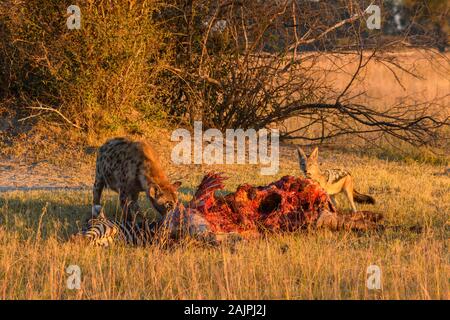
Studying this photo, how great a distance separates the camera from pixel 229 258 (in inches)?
251

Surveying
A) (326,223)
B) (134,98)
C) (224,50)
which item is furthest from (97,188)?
(224,50)

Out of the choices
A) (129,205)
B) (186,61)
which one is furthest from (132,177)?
(186,61)

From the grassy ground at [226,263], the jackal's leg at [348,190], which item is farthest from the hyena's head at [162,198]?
the jackal's leg at [348,190]

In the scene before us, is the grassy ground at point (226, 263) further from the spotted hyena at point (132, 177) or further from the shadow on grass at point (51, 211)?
the spotted hyena at point (132, 177)

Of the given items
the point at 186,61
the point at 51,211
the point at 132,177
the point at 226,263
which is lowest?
the point at 226,263

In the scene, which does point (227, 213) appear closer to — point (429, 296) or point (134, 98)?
point (429, 296)

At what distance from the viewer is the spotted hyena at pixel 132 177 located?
26.0 feet

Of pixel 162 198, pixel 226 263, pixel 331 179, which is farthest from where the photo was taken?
pixel 331 179

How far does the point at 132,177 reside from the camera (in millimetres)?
8289

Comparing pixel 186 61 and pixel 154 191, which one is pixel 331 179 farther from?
pixel 186 61

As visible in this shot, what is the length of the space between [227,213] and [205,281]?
2.01 m

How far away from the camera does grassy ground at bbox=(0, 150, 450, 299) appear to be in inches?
225

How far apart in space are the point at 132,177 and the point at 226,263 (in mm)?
2352

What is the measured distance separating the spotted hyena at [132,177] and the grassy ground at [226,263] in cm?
40
